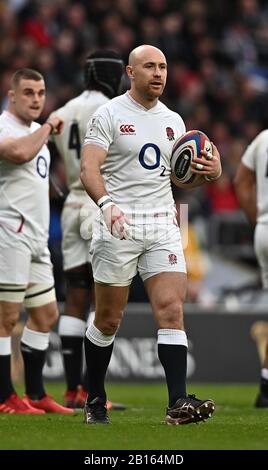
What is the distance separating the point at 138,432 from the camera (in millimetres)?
7328

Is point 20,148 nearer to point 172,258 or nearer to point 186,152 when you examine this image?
point 186,152

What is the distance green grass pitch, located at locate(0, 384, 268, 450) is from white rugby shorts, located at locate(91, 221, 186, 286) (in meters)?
0.99

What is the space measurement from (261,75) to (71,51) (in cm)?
370

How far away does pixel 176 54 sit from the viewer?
1991 cm

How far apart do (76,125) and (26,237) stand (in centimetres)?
127

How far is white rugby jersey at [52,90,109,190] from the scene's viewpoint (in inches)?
394

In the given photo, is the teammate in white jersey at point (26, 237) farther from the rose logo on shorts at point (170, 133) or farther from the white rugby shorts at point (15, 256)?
the rose logo on shorts at point (170, 133)

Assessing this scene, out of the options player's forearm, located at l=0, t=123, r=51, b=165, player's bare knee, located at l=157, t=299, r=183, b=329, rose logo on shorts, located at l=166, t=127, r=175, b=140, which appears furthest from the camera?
player's forearm, located at l=0, t=123, r=51, b=165

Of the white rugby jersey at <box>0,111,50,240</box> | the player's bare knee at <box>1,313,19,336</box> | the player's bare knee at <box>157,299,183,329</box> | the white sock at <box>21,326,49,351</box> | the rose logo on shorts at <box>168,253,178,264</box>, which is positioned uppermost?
the white rugby jersey at <box>0,111,50,240</box>

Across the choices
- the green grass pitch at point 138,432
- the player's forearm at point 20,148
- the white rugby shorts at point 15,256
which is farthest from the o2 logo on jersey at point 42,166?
the green grass pitch at point 138,432

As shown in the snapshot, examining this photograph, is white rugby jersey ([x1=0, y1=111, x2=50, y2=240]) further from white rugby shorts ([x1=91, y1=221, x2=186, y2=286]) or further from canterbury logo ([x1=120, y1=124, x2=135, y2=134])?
canterbury logo ([x1=120, y1=124, x2=135, y2=134])

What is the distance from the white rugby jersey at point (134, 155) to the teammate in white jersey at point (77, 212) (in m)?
1.99

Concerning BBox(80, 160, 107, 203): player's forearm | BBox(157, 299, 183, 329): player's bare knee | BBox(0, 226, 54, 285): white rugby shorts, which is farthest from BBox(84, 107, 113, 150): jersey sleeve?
BBox(0, 226, 54, 285): white rugby shorts

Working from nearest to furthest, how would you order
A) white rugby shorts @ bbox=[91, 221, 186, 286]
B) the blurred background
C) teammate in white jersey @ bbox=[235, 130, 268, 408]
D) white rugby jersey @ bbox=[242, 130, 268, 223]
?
white rugby shorts @ bbox=[91, 221, 186, 286], teammate in white jersey @ bbox=[235, 130, 268, 408], white rugby jersey @ bbox=[242, 130, 268, 223], the blurred background
